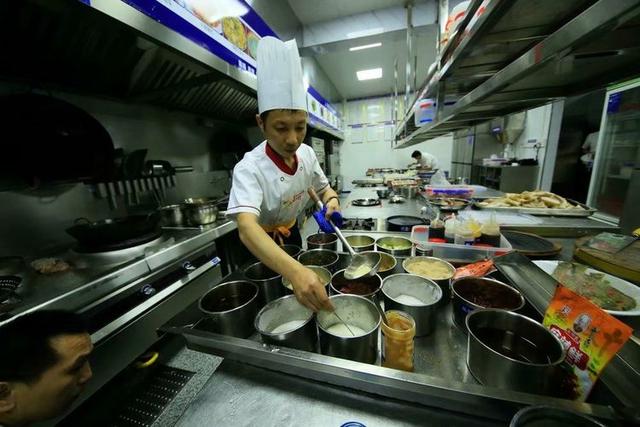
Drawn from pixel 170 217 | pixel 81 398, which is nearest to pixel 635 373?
pixel 81 398

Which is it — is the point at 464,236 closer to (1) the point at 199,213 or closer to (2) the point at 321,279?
(2) the point at 321,279

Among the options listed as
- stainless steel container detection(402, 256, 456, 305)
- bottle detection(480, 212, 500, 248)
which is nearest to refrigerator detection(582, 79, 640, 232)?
bottle detection(480, 212, 500, 248)

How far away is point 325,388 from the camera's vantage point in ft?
1.91

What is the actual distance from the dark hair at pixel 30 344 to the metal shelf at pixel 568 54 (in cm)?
127

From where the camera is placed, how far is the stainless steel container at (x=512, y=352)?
496mm

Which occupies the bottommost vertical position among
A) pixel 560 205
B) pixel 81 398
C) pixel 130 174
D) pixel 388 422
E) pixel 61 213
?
pixel 81 398

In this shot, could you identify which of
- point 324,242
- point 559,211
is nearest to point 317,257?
point 324,242

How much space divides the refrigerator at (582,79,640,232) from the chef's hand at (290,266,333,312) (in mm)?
3910

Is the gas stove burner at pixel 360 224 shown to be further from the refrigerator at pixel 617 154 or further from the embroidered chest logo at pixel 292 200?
the refrigerator at pixel 617 154

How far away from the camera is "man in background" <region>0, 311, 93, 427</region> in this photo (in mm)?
555

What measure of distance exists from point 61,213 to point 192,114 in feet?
4.82

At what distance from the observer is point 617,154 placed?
332cm

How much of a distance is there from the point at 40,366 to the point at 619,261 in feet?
5.61

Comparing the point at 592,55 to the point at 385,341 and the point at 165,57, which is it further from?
the point at 165,57
